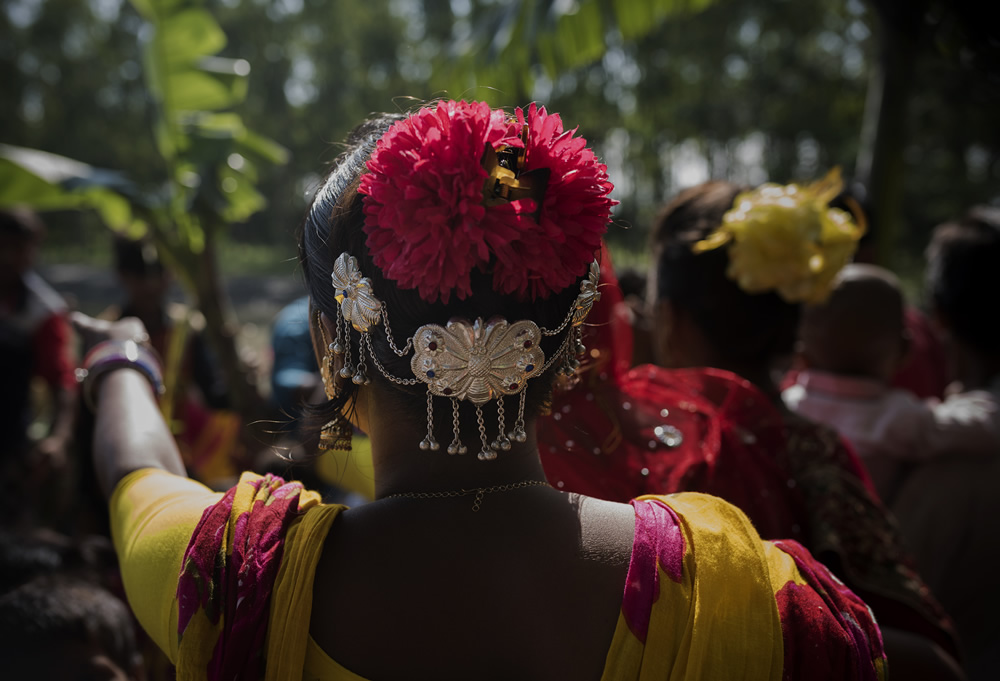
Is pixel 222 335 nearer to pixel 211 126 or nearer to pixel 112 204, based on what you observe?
pixel 112 204

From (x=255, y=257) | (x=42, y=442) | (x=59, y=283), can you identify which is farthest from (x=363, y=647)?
(x=255, y=257)

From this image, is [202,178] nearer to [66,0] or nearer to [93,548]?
[93,548]

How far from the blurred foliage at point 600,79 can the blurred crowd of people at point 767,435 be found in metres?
1.60

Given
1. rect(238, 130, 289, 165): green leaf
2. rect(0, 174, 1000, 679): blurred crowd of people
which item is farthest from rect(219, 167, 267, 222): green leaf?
rect(0, 174, 1000, 679): blurred crowd of people

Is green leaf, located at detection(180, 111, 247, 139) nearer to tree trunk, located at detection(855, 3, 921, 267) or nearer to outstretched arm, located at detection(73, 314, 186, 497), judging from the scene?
outstretched arm, located at detection(73, 314, 186, 497)

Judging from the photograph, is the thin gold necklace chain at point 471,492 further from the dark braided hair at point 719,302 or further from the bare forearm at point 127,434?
the dark braided hair at point 719,302

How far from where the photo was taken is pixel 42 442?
4.32 m

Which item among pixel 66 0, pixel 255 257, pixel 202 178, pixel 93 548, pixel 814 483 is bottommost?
pixel 255 257

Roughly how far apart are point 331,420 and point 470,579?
396mm

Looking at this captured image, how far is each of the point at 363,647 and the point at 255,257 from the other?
29.2 metres

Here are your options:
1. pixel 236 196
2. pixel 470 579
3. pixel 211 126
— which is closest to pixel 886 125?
pixel 236 196

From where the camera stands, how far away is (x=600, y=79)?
16062mm

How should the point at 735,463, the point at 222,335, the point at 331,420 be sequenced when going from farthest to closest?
the point at 222,335 → the point at 735,463 → the point at 331,420

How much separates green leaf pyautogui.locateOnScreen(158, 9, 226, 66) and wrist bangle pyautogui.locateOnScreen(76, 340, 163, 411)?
126 inches
